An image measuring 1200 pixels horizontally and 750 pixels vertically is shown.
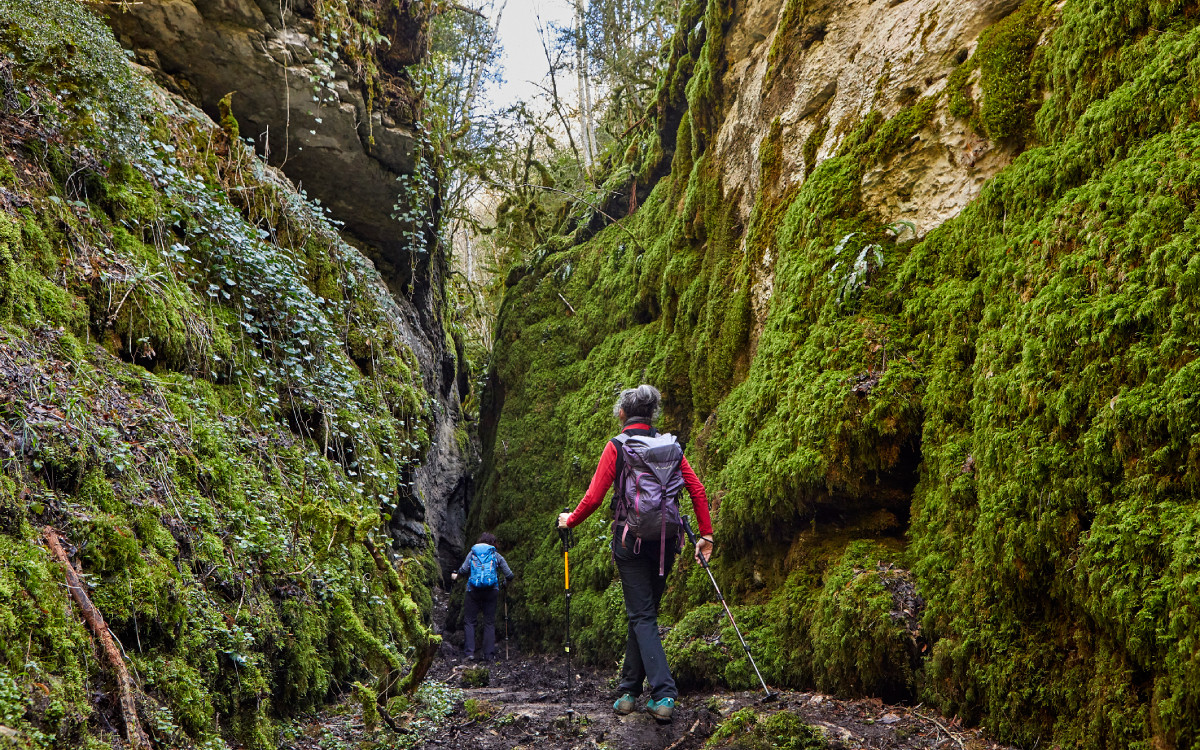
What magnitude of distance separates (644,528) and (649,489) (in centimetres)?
27

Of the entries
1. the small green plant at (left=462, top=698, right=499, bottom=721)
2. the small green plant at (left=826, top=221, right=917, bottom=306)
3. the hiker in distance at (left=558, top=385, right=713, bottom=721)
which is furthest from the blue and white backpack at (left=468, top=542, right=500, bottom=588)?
the small green plant at (left=826, top=221, right=917, bottom=306)

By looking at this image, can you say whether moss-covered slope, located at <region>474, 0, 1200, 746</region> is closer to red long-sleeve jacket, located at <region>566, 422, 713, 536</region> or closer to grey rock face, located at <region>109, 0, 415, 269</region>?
red long-sleeve jacket, located at <region>566, 422, 713, 536</region>

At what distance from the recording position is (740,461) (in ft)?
18.8

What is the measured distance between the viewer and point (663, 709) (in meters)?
4.45

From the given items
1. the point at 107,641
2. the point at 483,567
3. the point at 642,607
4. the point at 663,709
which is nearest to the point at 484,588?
the point at 483,567

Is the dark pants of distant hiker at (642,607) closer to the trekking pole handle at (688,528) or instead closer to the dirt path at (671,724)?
the trekking pole handle at (688,528)

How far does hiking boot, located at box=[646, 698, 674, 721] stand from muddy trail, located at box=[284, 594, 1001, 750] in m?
0.05

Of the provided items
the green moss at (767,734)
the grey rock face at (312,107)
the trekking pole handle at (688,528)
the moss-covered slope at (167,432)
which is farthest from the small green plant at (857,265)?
the grey rock face at (312,107)

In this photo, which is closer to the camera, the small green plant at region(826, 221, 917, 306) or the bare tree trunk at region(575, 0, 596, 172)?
the small green plant at region(826, 221, 917, 306)

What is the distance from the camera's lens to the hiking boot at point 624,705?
15.6 ft

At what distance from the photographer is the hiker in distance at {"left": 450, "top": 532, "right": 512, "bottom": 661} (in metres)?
9.95

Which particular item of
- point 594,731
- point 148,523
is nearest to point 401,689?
point 594,731

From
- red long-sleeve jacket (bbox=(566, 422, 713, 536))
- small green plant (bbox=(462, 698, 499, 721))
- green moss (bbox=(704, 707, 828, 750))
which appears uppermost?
red long-sleeve jacket (bbox=(566, 422, 713, 536))

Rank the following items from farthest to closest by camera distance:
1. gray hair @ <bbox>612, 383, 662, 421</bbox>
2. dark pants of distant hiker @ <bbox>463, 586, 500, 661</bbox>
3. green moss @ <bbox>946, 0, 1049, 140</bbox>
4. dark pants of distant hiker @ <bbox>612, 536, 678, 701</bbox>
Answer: dark pants of distant hiker @ <bbox>463, 586, 500, 661</bbox> < gray hair @ <bbox>612, 383, 662, 421</bbox> < dark pants of distant hiker @ <bbox>612, 536, 678, 701</bbox> < green moss @ <bbox>946, 0, 1049, 140</bbox>
